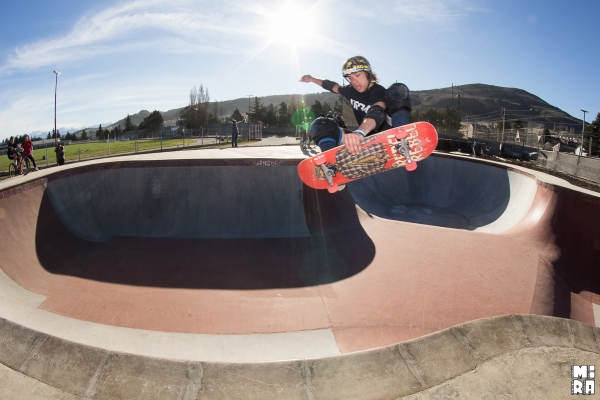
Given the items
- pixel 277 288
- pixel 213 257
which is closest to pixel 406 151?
pixel 277 288

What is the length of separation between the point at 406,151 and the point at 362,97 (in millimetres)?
872

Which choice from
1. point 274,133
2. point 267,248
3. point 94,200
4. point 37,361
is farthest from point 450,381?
point 274,133

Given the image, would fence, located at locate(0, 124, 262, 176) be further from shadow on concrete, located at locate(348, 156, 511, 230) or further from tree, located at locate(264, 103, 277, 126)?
shadow on concrete, located at locate(348, 156, 511, 230)

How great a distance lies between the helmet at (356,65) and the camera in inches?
160

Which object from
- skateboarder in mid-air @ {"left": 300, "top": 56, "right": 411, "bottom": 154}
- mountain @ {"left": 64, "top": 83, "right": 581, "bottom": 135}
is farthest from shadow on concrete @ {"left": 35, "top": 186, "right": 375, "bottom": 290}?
mountain @ {"left": 64, "top": 83, "right": 581, "bottom": 135}

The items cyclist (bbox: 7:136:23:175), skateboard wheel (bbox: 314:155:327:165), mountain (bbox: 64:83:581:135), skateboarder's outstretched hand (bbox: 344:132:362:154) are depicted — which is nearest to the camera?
skateboarder's outstretched hand (bbox: 344:132:362:154)

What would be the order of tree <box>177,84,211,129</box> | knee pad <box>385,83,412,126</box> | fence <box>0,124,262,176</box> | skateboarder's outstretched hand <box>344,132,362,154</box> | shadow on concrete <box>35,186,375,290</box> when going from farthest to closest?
tree <box>177,84,211,129</box> → fence <box>0,124,262,176</box> → shadow on concrete <box>35,186,375,290</box> → knee pad <box>385,83,412,126</box> → skateboarder's outstretched hand <box>344,132,362,154</box>

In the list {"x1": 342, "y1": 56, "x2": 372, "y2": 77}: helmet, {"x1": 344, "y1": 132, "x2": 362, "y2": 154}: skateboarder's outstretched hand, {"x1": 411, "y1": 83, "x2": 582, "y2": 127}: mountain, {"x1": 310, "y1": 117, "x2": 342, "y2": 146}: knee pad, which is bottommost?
{"x1": 344, "y1": 132, "x2": 362, "y2": 154}: skateboarder's outstretched hand

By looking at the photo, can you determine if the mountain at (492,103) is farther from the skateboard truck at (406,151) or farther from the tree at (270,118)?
the skateboard truck at (406,151)

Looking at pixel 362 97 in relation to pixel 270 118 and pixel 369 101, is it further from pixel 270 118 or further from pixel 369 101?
pixel 270 118

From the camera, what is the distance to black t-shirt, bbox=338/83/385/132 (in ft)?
13.7

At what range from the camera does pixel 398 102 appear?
4.14 metres

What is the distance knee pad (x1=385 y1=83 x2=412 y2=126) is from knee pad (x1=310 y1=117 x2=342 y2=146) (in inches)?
28.1

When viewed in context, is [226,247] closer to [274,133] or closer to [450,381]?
[450,381]
